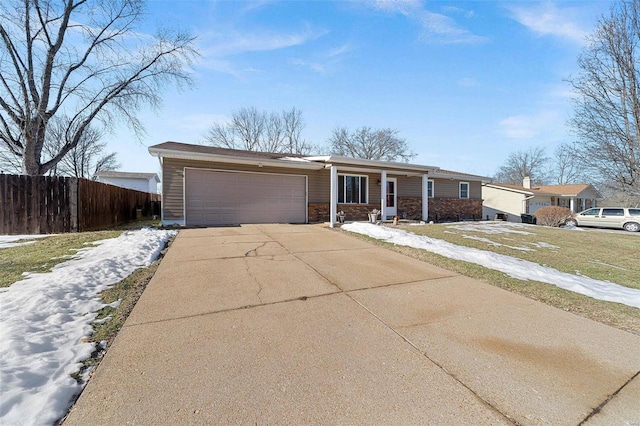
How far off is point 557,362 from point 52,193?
40.6 feet

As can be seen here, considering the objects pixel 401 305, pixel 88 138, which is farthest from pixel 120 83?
pixel 88 138

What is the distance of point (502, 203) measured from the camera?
25984 millimetres

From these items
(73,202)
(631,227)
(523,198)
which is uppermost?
(523,198)

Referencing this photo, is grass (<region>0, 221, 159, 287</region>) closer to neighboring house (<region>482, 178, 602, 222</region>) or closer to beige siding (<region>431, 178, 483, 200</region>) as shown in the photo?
beige siding (<region>431, 178, 483, 200</region>)

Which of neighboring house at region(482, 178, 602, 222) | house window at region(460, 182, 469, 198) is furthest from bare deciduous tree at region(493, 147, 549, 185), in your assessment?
house window at region(460, 182, 469, 198)

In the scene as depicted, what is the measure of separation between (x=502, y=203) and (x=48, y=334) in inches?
1225

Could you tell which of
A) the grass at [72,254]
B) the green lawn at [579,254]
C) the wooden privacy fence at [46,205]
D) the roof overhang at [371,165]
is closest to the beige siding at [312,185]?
the roof overhang at [371,165]

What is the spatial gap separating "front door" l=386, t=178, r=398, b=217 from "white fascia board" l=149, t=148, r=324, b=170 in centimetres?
468

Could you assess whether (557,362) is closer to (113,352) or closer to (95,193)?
(113,352)

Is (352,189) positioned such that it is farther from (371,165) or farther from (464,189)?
(464,189)

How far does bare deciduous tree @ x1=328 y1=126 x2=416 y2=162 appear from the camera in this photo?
34.6 m

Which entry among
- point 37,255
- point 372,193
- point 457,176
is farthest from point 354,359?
point 457,176

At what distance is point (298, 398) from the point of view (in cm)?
184

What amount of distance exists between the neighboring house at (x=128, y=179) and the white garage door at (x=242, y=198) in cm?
2328
